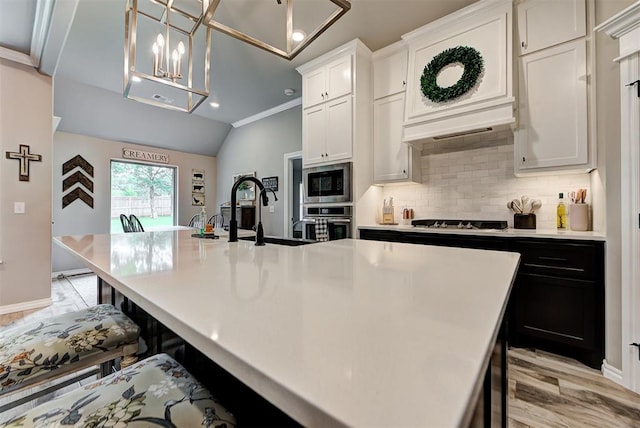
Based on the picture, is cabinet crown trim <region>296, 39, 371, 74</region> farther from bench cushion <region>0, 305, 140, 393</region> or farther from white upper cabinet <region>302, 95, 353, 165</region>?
bench cushion <region>0, 305, 140, 393</region>

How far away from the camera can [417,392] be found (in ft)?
0.88

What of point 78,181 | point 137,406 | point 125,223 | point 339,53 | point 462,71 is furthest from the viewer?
point 78,181

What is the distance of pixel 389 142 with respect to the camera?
3.06 meters

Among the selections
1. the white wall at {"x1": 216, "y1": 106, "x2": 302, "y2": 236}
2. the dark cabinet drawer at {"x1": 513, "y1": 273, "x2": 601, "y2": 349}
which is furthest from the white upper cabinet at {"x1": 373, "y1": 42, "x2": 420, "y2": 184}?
the white wall at {"x1": 216, "y1": 106, "x2": 302, "y2": 236}

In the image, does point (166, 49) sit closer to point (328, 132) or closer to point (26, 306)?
point (328, 132)

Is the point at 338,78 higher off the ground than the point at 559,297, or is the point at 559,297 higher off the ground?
the point at 338,78

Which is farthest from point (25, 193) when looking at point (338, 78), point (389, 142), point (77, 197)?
point (389, 142)

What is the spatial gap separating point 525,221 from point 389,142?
1470 mm

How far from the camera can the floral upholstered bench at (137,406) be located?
57cm

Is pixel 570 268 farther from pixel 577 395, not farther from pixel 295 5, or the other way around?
pixel 295 5

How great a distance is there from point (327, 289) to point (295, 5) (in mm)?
2636

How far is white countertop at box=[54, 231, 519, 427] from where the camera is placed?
0.87ft

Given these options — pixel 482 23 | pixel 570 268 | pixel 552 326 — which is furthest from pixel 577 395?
pixel 482 23

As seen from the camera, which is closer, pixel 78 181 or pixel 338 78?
pixel 338 78
